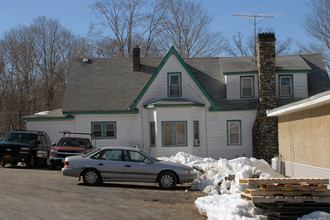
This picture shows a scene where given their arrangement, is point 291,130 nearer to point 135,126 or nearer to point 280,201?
point 280,201

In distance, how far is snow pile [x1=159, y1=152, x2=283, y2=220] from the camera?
9.38 meters

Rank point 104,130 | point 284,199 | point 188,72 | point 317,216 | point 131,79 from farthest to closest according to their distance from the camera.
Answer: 1. point 131,79
2. point 104,130
3. point 188,72
4. point 284,199
5. point 317,216

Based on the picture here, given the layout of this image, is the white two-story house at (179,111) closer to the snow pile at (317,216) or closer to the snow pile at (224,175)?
the snow pile at (224,175)

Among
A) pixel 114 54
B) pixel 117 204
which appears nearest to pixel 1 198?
pixel 117 204

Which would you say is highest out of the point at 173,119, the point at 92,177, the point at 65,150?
the point at 173,119

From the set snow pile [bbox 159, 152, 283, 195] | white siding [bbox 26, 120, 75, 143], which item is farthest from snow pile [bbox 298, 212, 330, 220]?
white siding [bbox 26, 120, 75, 143]

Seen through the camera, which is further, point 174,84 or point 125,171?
point 174,84

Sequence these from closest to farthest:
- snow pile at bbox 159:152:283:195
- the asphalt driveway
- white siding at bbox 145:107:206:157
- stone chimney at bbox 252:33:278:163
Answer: the asphalt driveway → snow pile at bbox 159:152:283:195 → white siding at bbox 145:107:206:157 → stone chimney at bbox 252:33:278:163

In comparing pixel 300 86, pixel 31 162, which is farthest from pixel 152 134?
pixel 300 86

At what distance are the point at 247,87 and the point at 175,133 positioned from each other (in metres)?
5.60

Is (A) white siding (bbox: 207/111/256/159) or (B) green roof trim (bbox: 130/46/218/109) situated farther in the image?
(A) white siding (bbox: 207/111/256/159)

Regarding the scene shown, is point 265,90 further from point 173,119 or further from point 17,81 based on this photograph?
point 17,81

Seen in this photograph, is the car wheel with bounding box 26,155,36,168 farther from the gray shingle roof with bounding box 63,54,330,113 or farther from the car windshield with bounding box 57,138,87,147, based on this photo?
the gray shingle roof with bounding box 63,54,330,113

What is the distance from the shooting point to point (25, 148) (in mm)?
21906
